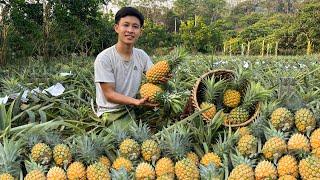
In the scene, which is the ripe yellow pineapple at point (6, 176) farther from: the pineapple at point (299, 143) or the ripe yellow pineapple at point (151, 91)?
the pineapple at point (299, 143)

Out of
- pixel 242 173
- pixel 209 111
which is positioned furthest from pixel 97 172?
pixel 209 111

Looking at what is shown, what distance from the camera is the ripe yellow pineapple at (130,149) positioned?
229 cm

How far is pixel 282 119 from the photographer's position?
2.26 m

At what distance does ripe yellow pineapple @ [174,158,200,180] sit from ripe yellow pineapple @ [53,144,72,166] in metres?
0.59

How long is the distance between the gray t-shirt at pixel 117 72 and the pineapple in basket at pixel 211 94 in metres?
0.68

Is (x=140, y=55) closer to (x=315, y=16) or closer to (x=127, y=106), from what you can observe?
(x=127, y=106)

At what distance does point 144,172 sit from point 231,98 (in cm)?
82

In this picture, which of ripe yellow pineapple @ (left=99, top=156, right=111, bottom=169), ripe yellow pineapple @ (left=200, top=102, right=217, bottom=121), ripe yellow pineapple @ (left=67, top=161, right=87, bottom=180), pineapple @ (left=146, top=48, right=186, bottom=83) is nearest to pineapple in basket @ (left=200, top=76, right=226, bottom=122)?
ripe yellow pineapple @ (left=200, top=102, right=217, bottom=121)

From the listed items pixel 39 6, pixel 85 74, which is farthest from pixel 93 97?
pixel 39 6

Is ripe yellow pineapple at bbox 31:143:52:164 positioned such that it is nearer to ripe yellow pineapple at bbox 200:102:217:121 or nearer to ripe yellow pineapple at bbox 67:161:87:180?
ripe yellow pineapple at bbox 67:161:87:180

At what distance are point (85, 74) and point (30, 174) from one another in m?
2.75

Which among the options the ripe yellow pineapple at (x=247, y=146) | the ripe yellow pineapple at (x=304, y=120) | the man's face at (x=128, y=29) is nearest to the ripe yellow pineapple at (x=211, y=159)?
the ripe yellow pineapple at (x=247, y=146)

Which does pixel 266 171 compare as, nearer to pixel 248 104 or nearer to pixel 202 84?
pixel 248 104

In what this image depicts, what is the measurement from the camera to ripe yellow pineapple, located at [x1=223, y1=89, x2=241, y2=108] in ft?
8.83
